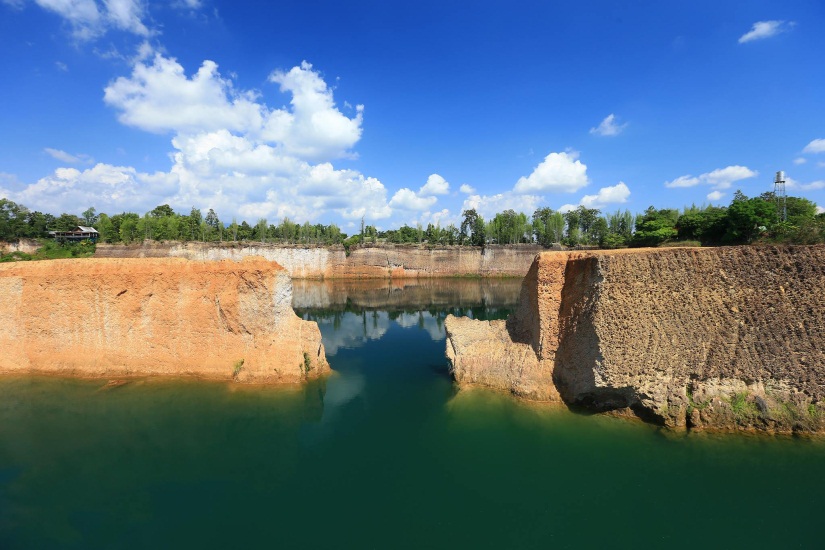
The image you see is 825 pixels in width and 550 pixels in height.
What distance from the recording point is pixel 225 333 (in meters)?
19.5

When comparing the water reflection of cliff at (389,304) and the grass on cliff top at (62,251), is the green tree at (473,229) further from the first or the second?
the grass on cliff top at (62,251)

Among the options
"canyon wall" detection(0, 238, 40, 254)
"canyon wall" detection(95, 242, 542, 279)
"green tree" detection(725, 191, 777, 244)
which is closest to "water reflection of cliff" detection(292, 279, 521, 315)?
"canyon wall" detection(95, 242, 542, 279)

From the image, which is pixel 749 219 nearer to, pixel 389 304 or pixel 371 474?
pixel 371 474

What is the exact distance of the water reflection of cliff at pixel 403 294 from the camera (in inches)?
1780

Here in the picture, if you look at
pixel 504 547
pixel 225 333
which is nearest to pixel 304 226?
→ pixel 225 333

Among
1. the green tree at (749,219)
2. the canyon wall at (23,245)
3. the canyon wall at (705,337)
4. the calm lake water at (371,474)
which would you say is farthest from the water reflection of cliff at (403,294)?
the canyon wall at (23,245)

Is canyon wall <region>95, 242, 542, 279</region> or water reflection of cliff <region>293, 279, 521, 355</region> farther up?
canyon wall <region>95, 242, 542, 279</region>

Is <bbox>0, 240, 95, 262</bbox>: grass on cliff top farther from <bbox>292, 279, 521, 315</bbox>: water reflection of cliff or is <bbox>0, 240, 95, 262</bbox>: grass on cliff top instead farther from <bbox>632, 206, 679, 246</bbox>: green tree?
<bbox>632, 206, 679, 246</bbox>: green tree

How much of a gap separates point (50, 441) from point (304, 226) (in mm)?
86431

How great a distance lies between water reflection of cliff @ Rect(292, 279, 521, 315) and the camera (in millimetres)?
45219

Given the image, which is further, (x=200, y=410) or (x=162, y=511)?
(x=200, y=410)

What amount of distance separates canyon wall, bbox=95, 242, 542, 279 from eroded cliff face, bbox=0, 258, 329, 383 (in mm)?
51752

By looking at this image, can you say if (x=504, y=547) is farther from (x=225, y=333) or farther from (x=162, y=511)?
(x=225, y=333)

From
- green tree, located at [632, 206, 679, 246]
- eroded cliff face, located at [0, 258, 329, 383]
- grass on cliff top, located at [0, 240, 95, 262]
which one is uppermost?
green tree, located at [632, 206, 679, 246]
